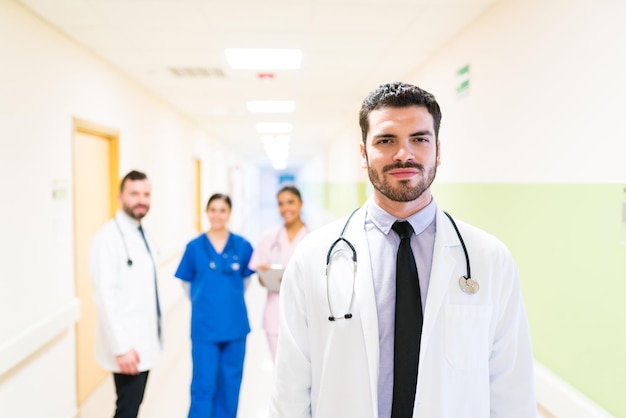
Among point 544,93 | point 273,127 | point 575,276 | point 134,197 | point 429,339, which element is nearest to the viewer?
point 429,339

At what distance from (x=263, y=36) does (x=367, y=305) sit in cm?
235

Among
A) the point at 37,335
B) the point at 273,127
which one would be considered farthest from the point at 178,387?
the point at 273,127

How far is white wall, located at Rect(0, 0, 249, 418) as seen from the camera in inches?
87.9

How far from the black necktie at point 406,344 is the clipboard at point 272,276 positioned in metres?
1.54

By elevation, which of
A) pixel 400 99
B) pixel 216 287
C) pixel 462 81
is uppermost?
pixel 462 81

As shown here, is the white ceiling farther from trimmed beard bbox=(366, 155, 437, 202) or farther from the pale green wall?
trimmed beard bbox=(366, 155, 437, 202)

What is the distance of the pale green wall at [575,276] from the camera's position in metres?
1.59

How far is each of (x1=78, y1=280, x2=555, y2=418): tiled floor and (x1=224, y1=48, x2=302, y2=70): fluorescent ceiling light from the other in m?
2.37

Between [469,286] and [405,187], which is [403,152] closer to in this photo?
[405,187]

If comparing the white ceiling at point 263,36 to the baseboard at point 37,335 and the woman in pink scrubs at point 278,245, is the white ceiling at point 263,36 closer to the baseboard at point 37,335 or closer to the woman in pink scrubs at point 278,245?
the woman in pink scrubs at point 278,245

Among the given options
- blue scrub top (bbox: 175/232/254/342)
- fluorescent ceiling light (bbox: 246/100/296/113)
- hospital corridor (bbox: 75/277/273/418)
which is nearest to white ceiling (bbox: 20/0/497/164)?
fluorescent ceiling light (bbox: 246/100/296/113)

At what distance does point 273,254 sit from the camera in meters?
2.82

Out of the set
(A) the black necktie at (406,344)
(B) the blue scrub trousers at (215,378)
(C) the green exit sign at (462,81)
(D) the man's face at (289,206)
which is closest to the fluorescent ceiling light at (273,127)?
(C) the green exit sign at (462,81)

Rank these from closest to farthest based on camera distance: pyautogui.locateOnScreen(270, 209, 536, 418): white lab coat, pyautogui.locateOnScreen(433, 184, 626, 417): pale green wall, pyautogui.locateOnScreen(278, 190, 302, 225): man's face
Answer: pyautogui.locateOnScreen(270, 209, 536, 418): white lab coat
pyautogui.locateOnScreen(433, 184, 626, 417): pale green wall
pyautogui.locateOnScreen(278, 190, 302, 225): man's face
